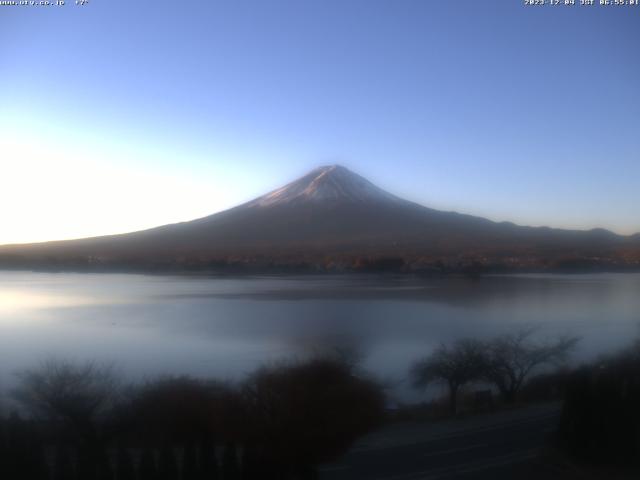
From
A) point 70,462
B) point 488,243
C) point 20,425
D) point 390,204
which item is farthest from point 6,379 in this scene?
point 390,204

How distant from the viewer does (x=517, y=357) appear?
23.4 ft

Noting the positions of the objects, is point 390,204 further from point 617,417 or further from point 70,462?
point 70,462

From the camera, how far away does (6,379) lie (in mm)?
5965

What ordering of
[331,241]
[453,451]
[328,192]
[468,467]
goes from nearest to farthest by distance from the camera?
1. [468,467]
2. [453,451]
3. [331,241]
4. [328,192]

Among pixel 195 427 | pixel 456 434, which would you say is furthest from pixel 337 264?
pixel 195 427

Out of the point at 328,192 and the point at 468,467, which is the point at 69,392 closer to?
the point at 468,467

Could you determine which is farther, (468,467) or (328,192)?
(328,192)

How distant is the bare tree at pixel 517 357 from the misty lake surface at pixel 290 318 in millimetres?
197

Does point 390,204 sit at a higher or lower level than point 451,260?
higher

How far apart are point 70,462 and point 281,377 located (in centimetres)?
162

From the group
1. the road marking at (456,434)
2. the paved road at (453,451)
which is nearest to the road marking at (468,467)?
the paved road at (453,451)

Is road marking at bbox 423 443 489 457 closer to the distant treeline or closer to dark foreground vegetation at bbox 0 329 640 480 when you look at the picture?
dark foreground vegetation at bbox 0 329 640 480

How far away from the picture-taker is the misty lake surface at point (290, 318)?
21.7 ft

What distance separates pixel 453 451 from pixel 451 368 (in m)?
1.75
